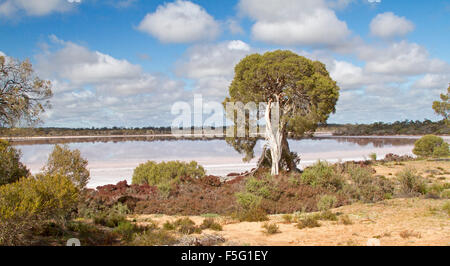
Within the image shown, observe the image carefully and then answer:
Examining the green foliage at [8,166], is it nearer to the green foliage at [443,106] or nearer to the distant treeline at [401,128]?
the green foliage at [443,106]

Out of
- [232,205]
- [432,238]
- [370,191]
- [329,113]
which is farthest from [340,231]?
[329,113]

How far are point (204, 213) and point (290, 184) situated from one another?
15.6ft

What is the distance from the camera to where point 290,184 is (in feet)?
52.2

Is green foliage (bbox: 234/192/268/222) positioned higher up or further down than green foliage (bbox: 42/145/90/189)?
further down

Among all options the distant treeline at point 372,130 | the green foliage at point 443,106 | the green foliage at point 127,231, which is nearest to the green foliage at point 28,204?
the green foliage at point 127,231

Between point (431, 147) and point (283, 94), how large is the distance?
69.4 ft

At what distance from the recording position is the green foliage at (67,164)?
534 inches

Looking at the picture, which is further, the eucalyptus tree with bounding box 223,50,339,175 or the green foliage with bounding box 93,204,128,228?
the eucalyptus tree with bounding box 223,50,339,175

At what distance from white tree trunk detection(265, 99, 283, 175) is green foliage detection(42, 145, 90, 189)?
33.7ft

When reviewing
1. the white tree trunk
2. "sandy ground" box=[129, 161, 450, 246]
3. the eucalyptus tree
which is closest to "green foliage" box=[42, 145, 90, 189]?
"sandy ground" box=[129, 161, 450, 246]

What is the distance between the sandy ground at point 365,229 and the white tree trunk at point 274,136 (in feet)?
25.5

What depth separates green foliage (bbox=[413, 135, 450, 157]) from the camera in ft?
108

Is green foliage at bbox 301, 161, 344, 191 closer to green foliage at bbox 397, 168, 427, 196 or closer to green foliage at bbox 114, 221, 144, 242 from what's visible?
green foliage at bbox 397, 168, 427, 196
